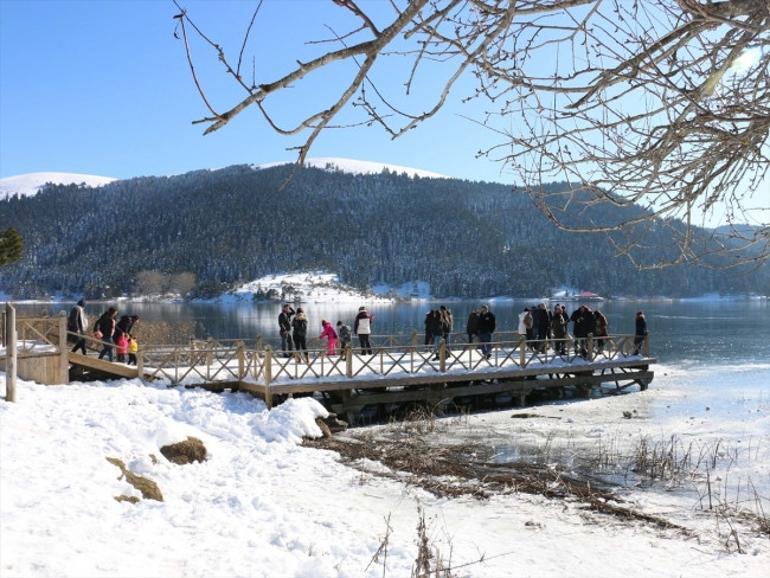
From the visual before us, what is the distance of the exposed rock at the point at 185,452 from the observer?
33.5 ft

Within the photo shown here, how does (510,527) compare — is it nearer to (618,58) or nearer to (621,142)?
(621,142)

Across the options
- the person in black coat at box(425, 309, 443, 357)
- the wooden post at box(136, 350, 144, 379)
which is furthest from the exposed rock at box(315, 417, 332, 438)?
the person in black coat at box(425, 309, 443, 357)

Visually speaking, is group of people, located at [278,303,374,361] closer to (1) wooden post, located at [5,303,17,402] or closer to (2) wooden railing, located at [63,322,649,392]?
(2) wooden railing, located at [63,322,649,392]

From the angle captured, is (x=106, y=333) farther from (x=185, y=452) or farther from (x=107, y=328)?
(x=185, y=452)

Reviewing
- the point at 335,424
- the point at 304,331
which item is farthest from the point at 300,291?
the point at 335,424

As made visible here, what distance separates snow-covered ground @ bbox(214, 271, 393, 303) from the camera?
15488cm

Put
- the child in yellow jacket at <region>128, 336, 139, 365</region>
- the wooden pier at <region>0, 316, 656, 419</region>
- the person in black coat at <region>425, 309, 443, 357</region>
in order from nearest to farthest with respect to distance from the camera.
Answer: the wooden pier at <region>0, 316, 656, 419</region> < the child in yellow jacket at <region>128, 336, 139, 365</region> < the person in black coat at <region>425, 309, 443, 357</region>

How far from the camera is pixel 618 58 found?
3008 millimetres

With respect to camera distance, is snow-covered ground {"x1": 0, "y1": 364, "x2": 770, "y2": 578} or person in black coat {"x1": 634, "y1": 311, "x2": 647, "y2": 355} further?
person in black coat {"x1": 634, "y1": 311, "x2": 647, "y2": 355}

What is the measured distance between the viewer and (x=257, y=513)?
778 centimetres

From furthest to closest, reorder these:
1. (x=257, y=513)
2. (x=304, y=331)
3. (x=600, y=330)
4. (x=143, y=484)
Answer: (x=600, y=330) → (x=304, y=331) → (x=143, y=484) → (x=257, y=513)

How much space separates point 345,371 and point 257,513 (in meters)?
9.99

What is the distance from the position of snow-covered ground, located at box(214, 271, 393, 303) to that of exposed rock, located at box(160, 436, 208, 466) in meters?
137

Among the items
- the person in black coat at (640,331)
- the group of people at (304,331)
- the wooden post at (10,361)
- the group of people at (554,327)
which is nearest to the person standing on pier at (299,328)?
the group of people at (304,331)
